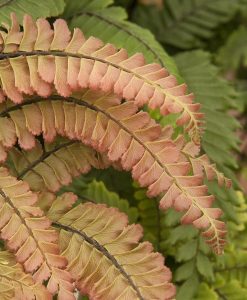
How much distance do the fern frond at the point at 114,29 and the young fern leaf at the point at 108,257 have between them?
0.49m

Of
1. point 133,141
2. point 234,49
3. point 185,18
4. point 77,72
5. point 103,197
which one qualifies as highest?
point 77,72

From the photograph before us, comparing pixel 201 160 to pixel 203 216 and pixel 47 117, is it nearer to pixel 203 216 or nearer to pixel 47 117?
pixel 203 216

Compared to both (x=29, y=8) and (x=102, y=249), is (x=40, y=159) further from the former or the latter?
(x=29, y=8)

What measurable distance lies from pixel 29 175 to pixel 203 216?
39 centimetres

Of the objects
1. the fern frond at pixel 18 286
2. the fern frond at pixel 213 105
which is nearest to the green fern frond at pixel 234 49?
the fern frond at pixel 213 105

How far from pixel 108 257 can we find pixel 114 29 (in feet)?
2.29

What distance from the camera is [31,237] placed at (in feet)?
3.86

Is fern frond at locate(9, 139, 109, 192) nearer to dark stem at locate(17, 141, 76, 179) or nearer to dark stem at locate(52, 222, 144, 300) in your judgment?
dark stem at locate(17, 141, 76, 179)

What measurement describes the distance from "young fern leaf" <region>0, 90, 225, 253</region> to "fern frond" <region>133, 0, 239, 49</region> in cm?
97

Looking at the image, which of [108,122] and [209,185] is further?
[209,185]

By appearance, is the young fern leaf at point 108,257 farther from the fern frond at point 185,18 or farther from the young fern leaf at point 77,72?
the fern frond at point 185,18

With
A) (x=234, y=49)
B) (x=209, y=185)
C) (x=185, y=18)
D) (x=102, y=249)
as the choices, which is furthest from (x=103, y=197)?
(x=234, y=49)

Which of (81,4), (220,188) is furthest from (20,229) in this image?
(81,4)

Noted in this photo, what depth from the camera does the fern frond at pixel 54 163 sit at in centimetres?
137
